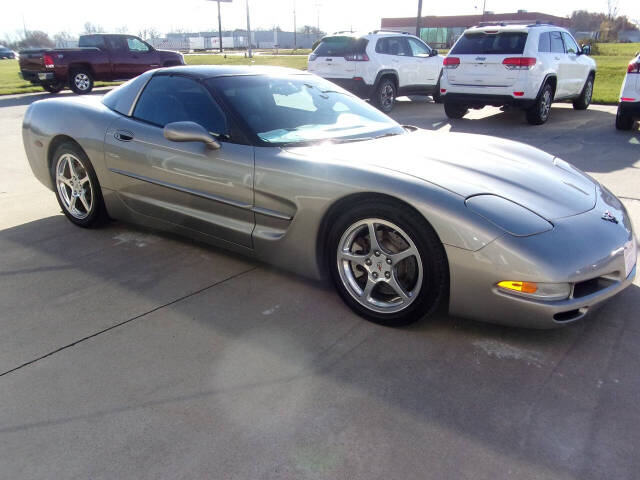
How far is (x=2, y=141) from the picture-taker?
861cm

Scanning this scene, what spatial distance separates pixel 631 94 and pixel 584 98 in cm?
317

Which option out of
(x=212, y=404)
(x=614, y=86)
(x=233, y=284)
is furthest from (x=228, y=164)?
(x=614, y=86)

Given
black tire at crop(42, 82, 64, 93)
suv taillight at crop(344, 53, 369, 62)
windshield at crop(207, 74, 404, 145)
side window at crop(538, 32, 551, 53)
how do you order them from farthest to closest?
black tire at crop(42, 82, 64, 93), suv taillight at crop(344, 53, 369, 62), side window at crop(538, 32, 551, 53), windshield at crop(207, 74, 404, 145)

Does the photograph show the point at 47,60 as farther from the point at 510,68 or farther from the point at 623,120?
the point at 623,120

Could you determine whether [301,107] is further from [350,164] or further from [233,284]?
[233,284]

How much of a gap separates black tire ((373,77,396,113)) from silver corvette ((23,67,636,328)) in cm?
733

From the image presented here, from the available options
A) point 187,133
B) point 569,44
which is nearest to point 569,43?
point 569,44

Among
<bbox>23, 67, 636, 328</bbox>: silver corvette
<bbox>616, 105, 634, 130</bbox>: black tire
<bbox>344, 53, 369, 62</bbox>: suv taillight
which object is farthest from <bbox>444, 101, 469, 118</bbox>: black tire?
<bbox>23, 67, 636, 328</bbox>: silver corvette

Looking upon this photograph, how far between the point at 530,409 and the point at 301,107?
2445 mm

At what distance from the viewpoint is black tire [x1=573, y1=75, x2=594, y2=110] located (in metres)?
10.8

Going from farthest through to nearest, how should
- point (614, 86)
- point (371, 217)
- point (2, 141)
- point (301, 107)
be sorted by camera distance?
point (614, 86)
point (2, 141)
point (301, 107)
point (371, 217)

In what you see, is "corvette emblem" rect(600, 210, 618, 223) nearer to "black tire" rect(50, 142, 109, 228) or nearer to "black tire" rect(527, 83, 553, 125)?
"black tire" rect(50, 142, 109, 228)

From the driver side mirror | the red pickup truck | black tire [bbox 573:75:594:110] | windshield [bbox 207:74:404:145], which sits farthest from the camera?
the red pickup truck

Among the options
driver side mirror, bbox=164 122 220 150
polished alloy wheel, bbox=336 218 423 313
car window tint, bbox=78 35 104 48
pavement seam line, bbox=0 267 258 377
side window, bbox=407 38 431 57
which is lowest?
pavement seam line, bbox=0 267 258 377
